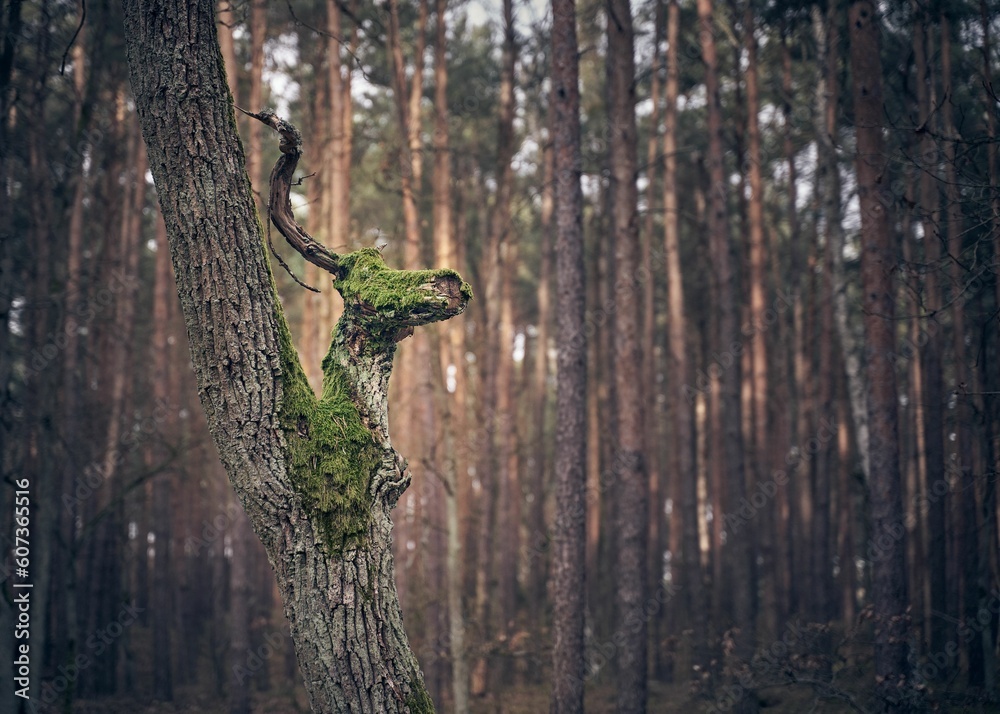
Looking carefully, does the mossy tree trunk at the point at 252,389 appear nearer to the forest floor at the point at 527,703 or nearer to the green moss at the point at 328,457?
the green moss at the point at 328,457

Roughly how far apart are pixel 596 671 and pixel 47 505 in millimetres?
11434

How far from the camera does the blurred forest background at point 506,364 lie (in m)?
10.5

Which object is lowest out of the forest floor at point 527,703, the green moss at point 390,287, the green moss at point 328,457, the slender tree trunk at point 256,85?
the forest floor at point 527,703

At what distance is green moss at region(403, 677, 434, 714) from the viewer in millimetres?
4270

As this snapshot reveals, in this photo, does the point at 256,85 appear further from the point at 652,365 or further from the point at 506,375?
the point at 652,365

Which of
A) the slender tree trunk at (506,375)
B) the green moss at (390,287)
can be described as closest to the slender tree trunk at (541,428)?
the slender tree trunk at (506,375)

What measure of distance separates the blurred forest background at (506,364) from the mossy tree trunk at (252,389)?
5.12 metres

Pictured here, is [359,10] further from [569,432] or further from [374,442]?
[374,442]

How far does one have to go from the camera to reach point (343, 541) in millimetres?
4344

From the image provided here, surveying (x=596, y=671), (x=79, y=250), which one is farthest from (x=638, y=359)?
(x=79, y=250)

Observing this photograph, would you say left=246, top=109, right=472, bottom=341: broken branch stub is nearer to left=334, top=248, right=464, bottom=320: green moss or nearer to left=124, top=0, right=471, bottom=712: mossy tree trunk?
left=334, top=248, right=464, bottom=320: green moss

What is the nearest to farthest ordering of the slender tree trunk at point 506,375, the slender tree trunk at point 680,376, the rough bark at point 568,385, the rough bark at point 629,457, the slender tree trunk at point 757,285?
the rough bark at point 568,385 → the rough bark at point 629,457 → the slender tree trunk at point 680,376 → the slender tree trunk at point 506,375 → the slender tree trunk at point 757,285

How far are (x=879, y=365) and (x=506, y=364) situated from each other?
1072cm

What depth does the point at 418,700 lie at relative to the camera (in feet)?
14.2
